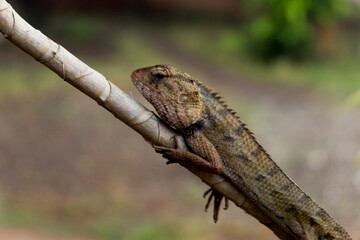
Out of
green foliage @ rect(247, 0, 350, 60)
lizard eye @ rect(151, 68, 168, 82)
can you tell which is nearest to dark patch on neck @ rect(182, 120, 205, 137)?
lizard eye @ rect(151, 68, 168, 82)

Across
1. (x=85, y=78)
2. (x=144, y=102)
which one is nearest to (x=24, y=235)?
(x=144, y=102)

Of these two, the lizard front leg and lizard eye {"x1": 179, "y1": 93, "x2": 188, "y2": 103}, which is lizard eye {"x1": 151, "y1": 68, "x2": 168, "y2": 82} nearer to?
lizard eye {"x1": 179, "y1": 93, "x2": 188, "y2": 103}

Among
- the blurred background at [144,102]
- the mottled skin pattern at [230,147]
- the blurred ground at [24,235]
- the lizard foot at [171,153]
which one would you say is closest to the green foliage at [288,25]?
the blurred background at [144,102]

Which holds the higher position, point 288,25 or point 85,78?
point 288,25

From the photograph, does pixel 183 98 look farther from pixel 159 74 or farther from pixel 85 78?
pixel 85 78

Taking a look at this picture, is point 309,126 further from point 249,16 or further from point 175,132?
point 175,132

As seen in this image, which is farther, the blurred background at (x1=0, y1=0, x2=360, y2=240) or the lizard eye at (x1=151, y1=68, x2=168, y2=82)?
the blurred background at (x1=0, y1=0, x2=360, y2=240)
